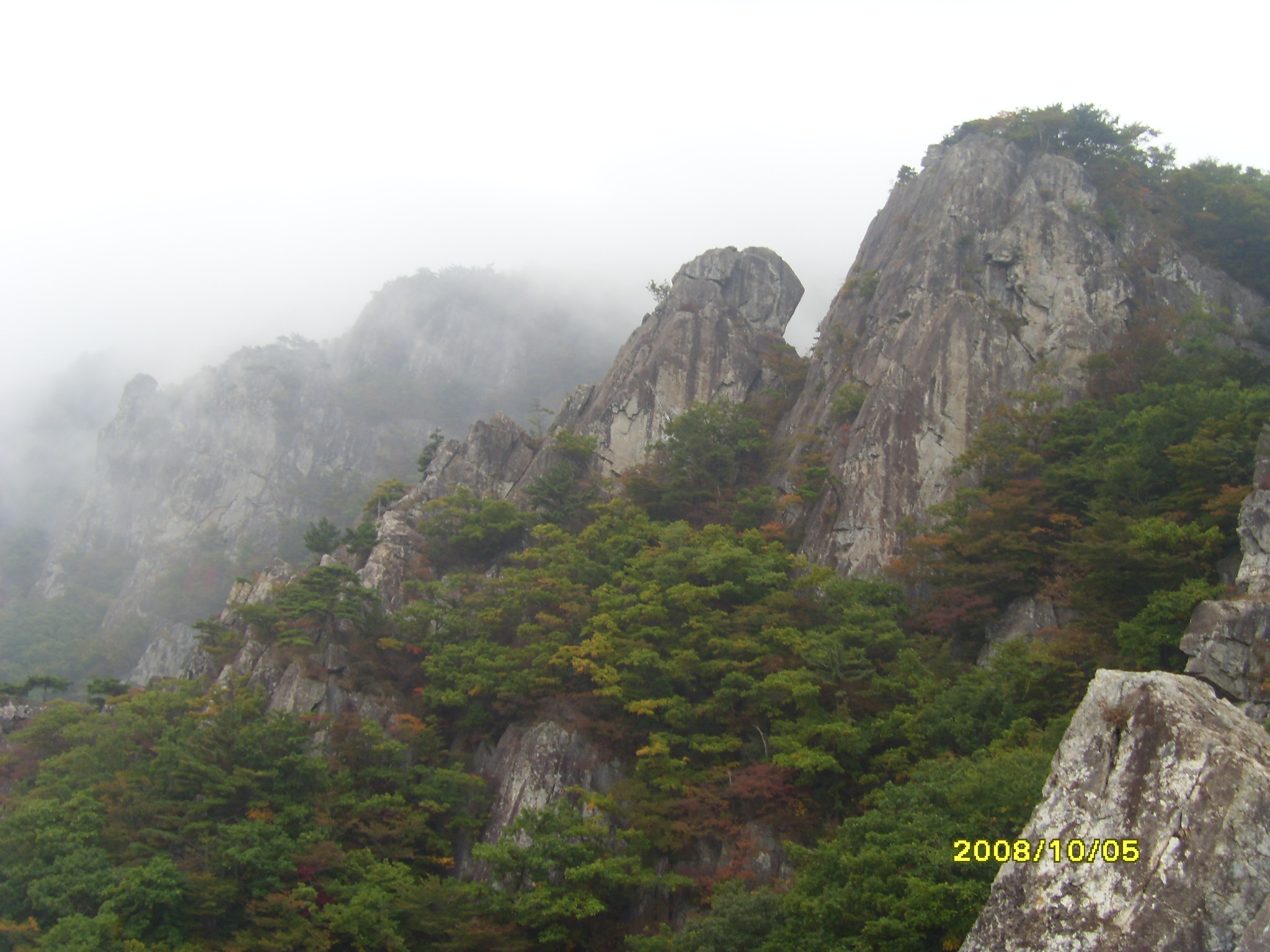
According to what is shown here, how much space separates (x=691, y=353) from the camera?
42.0 metres

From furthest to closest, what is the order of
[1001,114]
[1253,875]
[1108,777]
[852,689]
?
[1001,114]
[852,689]
[1108,777]
[1253,875]

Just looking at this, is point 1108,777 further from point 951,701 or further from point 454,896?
point 454,896

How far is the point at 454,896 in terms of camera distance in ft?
54.8

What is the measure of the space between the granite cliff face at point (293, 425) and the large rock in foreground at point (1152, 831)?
5854 centimetres

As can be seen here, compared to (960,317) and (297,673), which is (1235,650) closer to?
(960,317)

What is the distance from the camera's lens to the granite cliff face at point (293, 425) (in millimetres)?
64000

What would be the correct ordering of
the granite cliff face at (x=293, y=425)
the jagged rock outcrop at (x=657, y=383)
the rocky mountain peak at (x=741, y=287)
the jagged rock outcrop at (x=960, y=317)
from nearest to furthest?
the jagged rock outcrop at (x=960, y=317), the jagged rock outcrop at (x=657, y=383), the rocky mountain peak at (x=741, y=287), the granite cliff face at (x=293, y=425)

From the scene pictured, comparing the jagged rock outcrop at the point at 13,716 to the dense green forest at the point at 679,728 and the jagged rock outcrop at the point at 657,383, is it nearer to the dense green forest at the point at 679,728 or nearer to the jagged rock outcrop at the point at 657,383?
the dense green forest at the point at 679,728

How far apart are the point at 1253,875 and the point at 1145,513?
1604 centimetres

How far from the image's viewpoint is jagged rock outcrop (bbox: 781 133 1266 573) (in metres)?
30.4

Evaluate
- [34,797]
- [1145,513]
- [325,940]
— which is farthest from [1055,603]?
[34,797]

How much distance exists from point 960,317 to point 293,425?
58.0m
